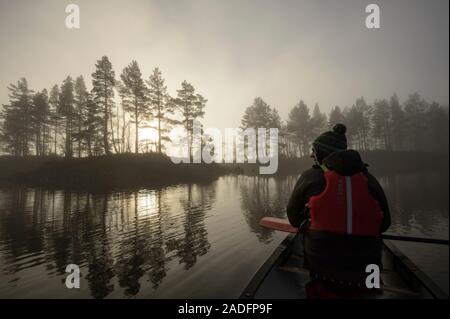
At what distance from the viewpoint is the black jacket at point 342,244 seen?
8.55 ft

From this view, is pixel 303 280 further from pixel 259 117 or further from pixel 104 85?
pixel 259 117

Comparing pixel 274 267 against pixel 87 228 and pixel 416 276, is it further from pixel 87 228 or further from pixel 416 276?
pixel 87 228

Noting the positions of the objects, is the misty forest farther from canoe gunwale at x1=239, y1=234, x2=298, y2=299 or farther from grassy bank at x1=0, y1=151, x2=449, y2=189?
canoe gunwale at x1=239, y1=234, x2=298, y2=299

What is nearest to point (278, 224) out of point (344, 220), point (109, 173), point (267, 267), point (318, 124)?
point (267, 267)

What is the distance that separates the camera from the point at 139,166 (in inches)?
1147

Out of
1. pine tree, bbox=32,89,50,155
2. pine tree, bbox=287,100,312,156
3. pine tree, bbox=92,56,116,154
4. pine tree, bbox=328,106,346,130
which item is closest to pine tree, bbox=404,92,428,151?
pine tree, bbox=328,106,346,130

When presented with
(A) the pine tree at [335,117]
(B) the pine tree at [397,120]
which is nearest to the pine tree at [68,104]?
(A) the pine tree at [335,117]

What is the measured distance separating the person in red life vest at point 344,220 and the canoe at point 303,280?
0.75 metres

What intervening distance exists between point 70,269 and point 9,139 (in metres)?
48.8

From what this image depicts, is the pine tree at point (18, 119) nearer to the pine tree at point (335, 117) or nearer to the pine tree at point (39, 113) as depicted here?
the pine tree at point (39, 113)

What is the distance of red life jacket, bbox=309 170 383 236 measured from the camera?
2578 mm

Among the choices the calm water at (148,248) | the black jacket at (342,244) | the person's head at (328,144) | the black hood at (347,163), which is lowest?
the calm water at (148,248)

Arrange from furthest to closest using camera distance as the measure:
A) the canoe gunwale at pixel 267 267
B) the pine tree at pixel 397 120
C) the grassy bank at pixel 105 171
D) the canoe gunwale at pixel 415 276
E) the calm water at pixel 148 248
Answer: the pine tree at pixel 397 120, the grassy bank at pixel 105 171, the calm water at pixel 148 248, the canoe gunwale at pixel 267 267, the canoe gunwale at pixel 415 276

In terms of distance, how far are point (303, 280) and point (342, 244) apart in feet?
5.48
